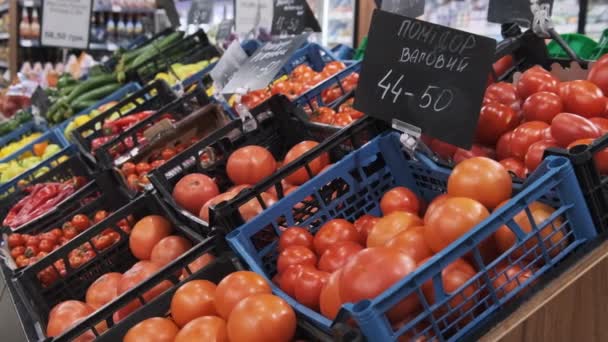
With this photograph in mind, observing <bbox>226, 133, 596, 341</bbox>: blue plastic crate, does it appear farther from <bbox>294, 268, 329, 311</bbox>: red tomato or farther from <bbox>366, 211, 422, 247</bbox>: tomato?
<bbox>366, 211, 422, 247</bbox>: tomato

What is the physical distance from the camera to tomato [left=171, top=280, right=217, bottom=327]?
1.35m

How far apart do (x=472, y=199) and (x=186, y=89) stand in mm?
2625

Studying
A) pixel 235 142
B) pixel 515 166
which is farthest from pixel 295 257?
pixel 235 142

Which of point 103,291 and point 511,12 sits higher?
point 511,12

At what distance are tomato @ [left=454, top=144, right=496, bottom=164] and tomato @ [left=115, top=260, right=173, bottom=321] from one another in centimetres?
77

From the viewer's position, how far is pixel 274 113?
2158 millimetres

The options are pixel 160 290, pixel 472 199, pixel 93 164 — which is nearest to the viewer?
pixel 472 199

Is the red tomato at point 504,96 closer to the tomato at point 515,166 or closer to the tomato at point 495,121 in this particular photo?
the tomato at point 495,121

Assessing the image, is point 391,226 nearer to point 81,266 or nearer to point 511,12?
point 511,12

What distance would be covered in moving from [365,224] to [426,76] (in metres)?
0.36

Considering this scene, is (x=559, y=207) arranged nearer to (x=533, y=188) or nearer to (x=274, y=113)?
(x=533, y=188)

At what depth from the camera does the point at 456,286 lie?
1.04 meters

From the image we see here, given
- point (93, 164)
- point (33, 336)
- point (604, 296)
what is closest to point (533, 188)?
point (604, 296)

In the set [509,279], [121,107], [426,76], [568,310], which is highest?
[426,76]
